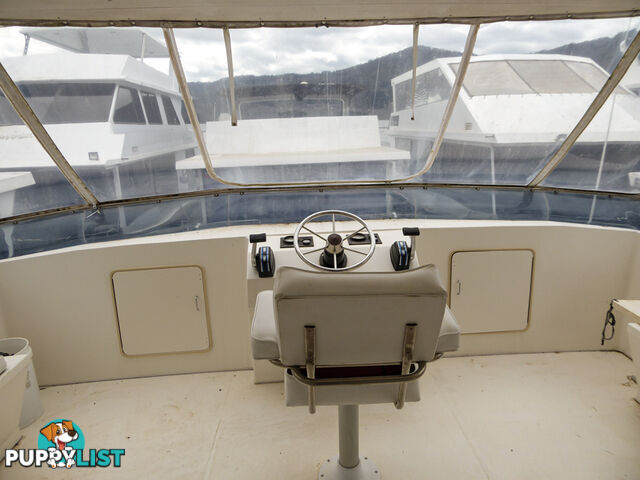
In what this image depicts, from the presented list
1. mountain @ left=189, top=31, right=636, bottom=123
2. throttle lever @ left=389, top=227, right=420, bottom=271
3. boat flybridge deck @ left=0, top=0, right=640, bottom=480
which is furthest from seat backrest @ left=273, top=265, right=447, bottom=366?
mountain @ left=189, top=31, right=636, bottom=123

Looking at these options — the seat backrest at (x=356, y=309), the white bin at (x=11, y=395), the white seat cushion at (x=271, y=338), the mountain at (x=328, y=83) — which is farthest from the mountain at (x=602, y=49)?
the white bin at (x=11, y=395)

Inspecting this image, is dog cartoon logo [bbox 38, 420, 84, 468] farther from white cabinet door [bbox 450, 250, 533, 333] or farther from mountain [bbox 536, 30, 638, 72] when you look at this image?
mountain [bbox 536, 30, 638, 72]

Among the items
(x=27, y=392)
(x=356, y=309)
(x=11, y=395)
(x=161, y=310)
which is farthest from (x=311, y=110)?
(x=27, y=392)

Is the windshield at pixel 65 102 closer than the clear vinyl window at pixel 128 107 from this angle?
Yes

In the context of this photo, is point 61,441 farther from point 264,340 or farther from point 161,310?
point 264,340

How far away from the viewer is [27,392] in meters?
2.11

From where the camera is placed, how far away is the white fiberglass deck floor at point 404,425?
179 cm

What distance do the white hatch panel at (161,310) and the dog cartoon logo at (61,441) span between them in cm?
47

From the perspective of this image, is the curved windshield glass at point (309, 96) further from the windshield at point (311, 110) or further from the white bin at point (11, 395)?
the white bin at point (11, 395)

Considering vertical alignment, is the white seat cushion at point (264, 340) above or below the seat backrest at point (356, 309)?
below

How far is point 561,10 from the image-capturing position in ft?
5.95

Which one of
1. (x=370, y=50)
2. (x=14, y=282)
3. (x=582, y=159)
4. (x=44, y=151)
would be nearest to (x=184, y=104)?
(x=44, y=151)

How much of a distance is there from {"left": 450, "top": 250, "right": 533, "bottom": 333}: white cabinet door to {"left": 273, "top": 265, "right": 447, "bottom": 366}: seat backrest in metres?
1.56

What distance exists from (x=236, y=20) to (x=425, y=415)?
2.06 metres
